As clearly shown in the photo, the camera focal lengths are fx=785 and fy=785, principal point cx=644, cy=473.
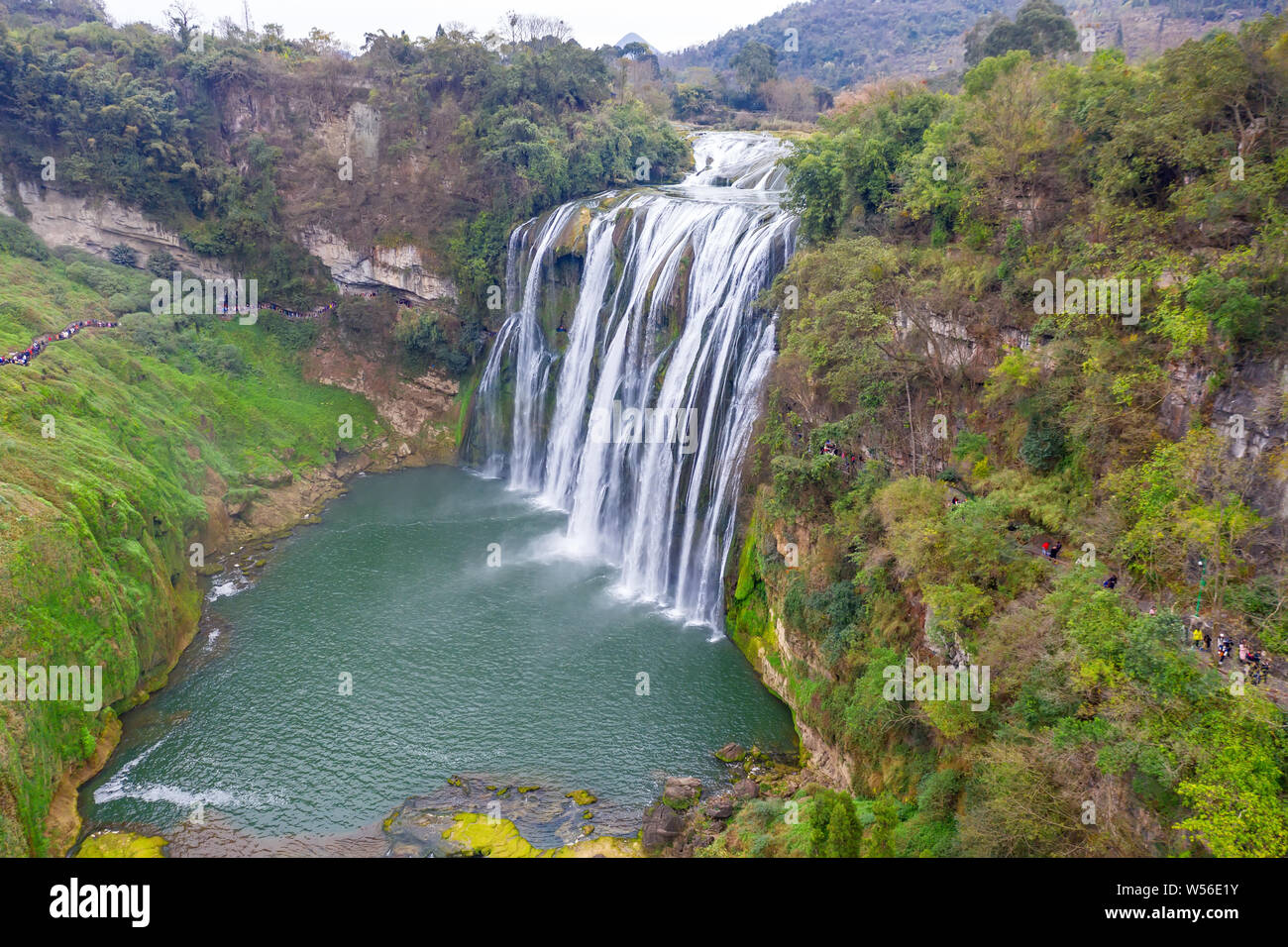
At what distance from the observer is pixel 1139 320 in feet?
47.8

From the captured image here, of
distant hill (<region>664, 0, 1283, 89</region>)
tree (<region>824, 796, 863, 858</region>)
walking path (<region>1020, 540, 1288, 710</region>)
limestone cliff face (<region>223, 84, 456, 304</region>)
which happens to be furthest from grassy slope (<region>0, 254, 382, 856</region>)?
distant hill (<region>664, 0, 1283, 89</region>)

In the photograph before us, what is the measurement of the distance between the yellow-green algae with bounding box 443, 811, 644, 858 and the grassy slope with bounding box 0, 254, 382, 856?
8.33 m

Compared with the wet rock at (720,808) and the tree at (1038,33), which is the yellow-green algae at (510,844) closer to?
the wet rock at (720,808)

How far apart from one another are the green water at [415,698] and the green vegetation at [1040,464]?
289 centimetres

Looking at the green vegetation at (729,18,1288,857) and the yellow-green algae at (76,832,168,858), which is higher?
the green vegetation at (729,18,1288,857)

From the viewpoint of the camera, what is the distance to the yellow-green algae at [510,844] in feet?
53.2

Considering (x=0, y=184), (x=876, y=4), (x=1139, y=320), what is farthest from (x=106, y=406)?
(x=876, y=4)

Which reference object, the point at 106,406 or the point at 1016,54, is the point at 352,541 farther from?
the point at 1016,54

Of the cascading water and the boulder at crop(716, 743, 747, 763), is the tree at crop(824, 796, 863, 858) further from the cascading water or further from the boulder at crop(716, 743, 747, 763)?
the cascading water

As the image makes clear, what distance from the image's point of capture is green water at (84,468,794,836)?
18297 millimetres

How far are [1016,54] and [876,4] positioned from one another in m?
81.6

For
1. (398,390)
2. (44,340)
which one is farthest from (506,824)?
(398,390)

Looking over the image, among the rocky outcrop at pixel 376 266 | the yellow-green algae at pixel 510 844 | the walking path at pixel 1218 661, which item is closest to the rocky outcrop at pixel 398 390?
the rocky outcrop at pixel 376 266
